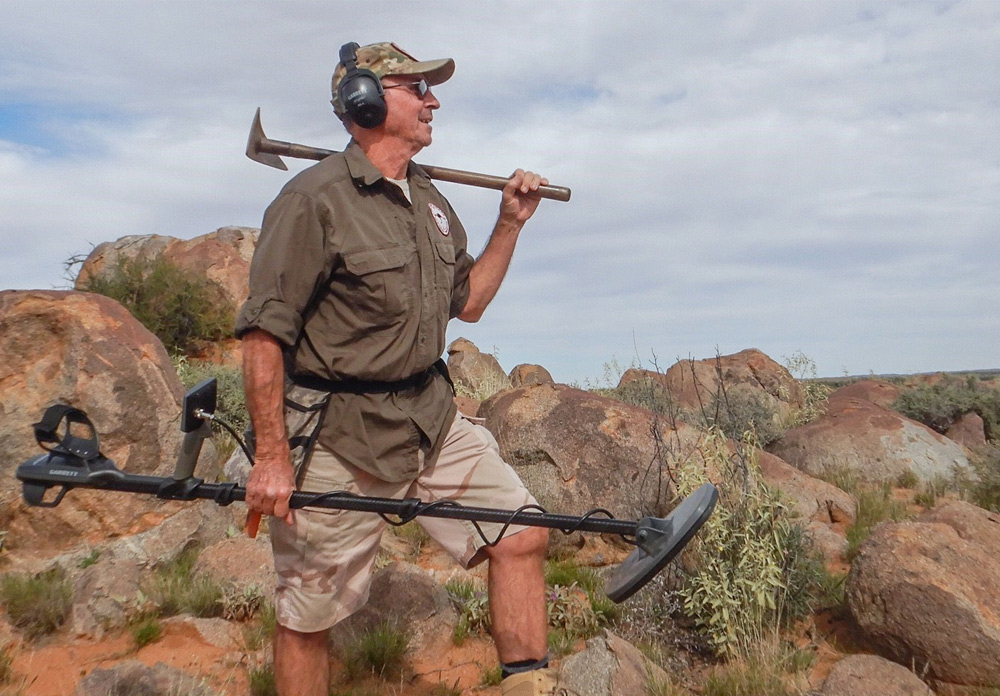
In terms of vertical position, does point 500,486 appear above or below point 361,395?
below

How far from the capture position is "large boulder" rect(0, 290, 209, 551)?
5551 millimetres

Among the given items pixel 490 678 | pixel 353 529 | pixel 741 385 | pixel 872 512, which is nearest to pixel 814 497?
pixel 872 512

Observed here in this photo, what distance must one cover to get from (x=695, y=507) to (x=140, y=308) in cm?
1178

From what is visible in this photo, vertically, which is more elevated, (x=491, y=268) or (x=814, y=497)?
(x=491, y=268)

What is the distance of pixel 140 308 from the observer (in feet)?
42.0

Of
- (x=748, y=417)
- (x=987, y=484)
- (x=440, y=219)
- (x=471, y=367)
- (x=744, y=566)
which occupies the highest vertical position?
(x=440, y=219)

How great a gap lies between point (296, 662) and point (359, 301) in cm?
131

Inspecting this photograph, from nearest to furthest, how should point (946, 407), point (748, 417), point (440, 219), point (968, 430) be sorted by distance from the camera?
point (440, 219) → point (748, 417) → point (968, 430) → point (946, 407)

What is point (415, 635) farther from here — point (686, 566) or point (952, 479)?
point (952, 479)

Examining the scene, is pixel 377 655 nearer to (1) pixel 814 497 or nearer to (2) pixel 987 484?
(1) pixel 814 497

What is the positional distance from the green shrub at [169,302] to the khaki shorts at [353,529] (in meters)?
10.1

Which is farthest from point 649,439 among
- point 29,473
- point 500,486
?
point 29,473

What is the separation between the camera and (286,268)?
2.96 m

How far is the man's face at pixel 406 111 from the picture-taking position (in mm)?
3416
